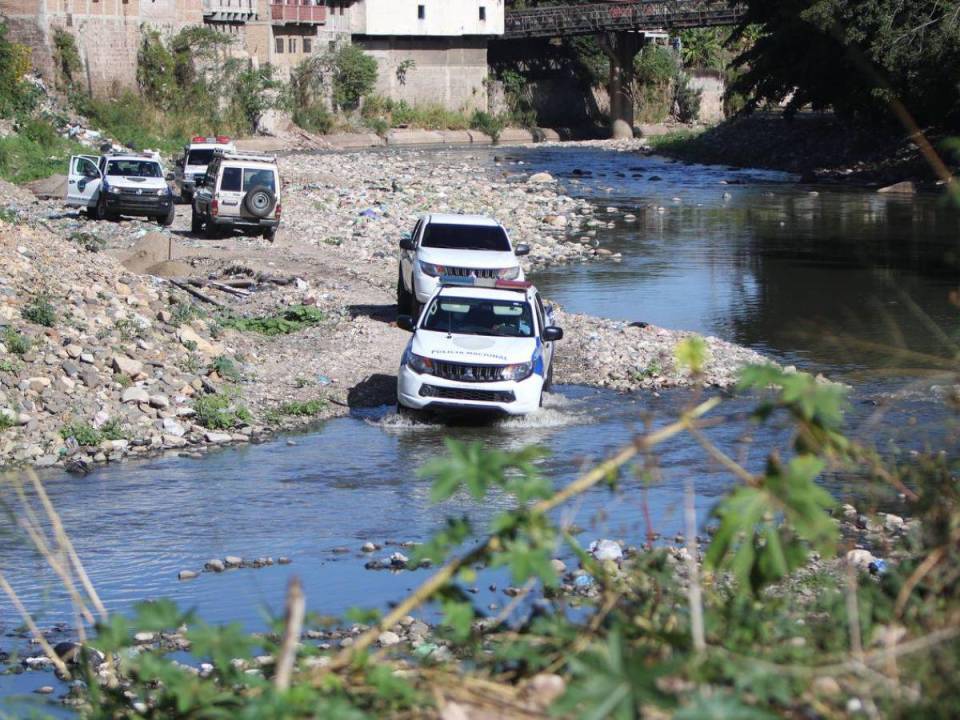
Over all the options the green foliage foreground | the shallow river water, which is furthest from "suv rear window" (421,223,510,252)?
the green foliage foreground

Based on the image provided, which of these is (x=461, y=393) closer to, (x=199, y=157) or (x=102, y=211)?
(x=102, y=211)

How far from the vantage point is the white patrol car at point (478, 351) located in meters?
15.9

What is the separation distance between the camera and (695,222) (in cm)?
4097

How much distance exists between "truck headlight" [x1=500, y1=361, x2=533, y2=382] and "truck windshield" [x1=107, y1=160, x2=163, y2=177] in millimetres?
20761

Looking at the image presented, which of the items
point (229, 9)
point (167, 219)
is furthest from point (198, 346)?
point (229, 9)

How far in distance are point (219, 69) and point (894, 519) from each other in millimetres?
63969

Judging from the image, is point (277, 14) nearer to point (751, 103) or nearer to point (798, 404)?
point (751, 103)

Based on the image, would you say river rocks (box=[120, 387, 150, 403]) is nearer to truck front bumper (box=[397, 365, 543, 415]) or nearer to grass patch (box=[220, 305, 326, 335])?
truck front bumper (box=[397, 365, 543, 415])

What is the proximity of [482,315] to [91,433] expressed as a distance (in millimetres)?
4734

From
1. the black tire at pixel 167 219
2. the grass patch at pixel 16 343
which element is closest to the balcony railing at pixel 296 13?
the black tire at pixel 167 219

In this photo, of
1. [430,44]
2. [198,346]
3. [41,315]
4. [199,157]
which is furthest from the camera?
[430,44]

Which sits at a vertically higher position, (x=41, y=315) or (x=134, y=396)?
(x=41, y=315)

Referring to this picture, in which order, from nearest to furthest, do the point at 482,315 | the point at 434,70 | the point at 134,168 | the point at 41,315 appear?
1. the point at 482,315
2. the point at 41,315
3. the point at 134,168
4. the point at 434,70

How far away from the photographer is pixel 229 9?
2894 inches
